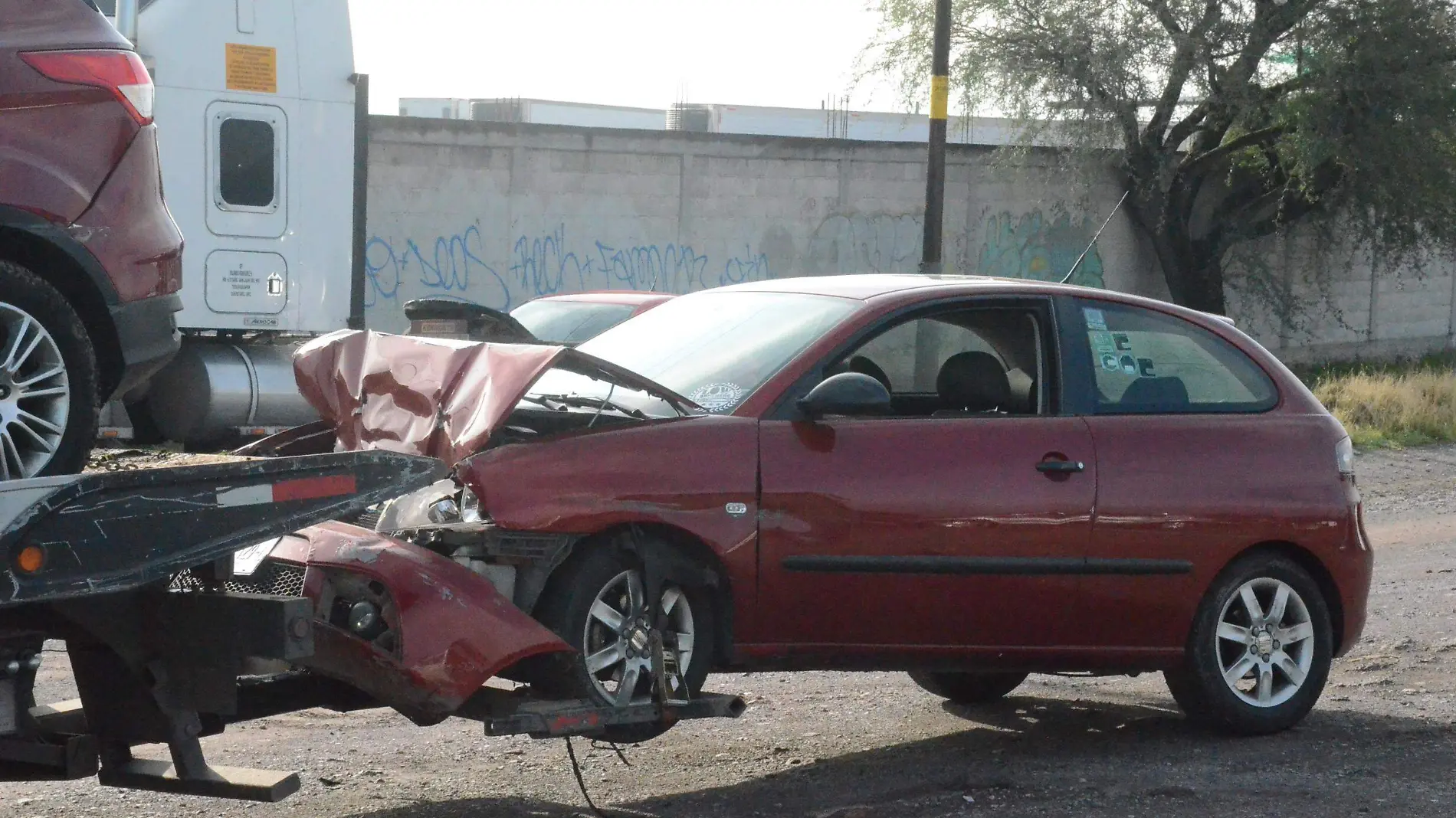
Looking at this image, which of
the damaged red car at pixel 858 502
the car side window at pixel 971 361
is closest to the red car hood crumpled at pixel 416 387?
the damaged red car at pixel 858 502

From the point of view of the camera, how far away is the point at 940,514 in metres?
5.53

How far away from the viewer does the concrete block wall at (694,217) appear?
17797 mm

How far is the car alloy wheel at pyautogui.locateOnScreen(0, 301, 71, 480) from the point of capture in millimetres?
4559

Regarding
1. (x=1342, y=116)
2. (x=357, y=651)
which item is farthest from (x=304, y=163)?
(x=1342, y=116)

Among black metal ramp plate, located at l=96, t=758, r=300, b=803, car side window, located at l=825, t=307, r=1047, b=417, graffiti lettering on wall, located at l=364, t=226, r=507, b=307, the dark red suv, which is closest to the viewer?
black metal ramp plate, located at l=96, t=758, r=300, b=803

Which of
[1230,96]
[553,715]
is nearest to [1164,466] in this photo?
[553,715]

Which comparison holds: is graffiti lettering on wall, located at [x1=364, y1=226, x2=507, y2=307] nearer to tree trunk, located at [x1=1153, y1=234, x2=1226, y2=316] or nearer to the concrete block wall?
the concrete block wall

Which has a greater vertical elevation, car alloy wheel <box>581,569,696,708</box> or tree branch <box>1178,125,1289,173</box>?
tree branch <box>1178,125,1289,173</box>

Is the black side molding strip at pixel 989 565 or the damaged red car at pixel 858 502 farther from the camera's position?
the black side molding strip at pixel 989 565

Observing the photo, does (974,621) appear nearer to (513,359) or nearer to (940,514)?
(940,514)

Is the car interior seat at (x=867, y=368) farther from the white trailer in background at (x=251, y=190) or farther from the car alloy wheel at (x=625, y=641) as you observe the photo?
the white trailer in background at (x=251, y=190)

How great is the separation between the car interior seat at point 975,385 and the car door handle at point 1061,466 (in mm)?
296

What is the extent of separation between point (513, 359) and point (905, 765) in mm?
1974

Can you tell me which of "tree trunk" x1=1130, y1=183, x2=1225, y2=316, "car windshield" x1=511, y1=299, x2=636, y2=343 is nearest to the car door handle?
"car windshield" x1=511, y1=299, x2=636, y2=343
